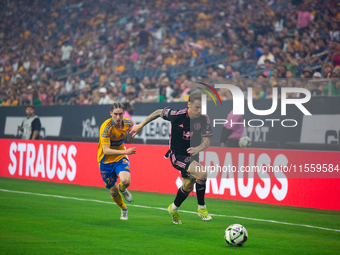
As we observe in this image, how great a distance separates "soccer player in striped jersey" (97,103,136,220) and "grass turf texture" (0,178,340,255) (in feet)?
1.66

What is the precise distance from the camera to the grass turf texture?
5777 millimetres

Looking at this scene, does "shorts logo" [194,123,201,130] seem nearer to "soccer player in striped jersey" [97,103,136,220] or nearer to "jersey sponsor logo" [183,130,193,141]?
"jersey sponsor logo" [183,130,193,141]

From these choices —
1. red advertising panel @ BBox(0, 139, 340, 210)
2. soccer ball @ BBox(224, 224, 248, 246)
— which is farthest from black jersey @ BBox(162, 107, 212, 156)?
red advertising panel @ BBox(0, 139, 340, 210)

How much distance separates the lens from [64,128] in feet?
59.1

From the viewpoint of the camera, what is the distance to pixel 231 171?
38.8 feet

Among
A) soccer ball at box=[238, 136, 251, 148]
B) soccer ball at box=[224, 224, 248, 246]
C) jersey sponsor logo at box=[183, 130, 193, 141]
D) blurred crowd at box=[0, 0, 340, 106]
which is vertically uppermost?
blurred crowd at box=[0, 0, 340, 106]

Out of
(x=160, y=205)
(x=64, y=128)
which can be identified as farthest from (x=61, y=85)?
(x=160, y=205)

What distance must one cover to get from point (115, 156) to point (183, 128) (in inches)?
56.7

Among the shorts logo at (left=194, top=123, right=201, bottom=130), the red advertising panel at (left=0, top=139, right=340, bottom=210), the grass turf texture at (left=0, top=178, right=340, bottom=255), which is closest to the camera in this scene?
the grass turf texture at (left=0, top=178, right=340, bottom=255)

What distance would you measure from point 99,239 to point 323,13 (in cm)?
1343

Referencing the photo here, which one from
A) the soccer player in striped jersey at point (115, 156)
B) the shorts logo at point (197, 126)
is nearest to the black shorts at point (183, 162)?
the shorts logo at point (197, 126)

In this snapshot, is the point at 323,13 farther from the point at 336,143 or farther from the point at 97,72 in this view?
the point at 97,72

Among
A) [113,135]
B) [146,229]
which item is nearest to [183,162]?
[146,229]

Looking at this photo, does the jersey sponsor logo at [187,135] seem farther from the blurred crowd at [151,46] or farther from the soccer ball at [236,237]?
the blurred crowd at [151,46]
